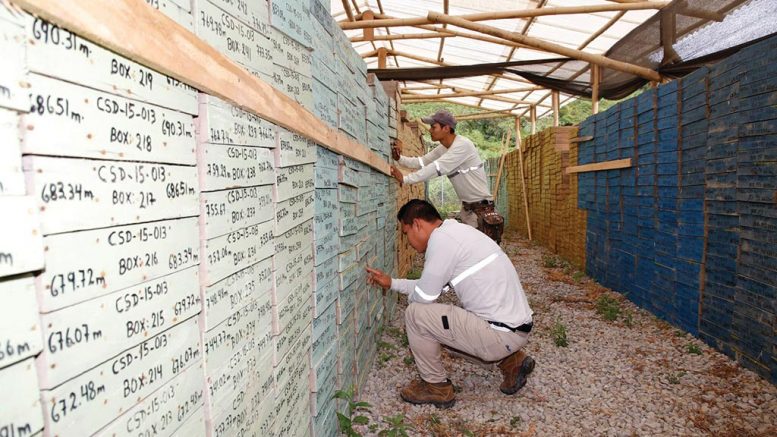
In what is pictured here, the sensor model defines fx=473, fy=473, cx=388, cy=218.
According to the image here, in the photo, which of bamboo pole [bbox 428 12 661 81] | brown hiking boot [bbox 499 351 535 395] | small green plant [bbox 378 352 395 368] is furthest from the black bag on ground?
bamboo pole [bbox 428 12 661 81]

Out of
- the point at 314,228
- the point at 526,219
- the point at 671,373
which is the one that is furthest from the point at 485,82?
the point at 314,228

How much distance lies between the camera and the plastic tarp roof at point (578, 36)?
5.15 meters

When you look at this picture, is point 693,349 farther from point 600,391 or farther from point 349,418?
point 349,418

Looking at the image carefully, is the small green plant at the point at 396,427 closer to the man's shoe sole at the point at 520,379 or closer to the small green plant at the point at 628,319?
the man's shoe sole at the point at 520,379

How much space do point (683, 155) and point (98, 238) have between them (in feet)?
18.1

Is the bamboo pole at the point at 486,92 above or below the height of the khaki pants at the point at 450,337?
above

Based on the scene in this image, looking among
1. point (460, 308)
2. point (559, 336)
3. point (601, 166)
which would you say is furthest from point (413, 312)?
point (601, 166)

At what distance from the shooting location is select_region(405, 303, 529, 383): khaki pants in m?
3.60

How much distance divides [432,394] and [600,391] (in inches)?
55.2

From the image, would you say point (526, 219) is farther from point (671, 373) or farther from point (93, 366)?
point (93, 366)

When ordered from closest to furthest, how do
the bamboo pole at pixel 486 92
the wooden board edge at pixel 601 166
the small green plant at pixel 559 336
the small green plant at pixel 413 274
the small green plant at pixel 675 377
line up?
the small green plant at pixel 675 377, the small green plant at pixel 559 336, the wooden board edge at pixel 601 166, the small green plant at pixel 413 274, the bamboo pole at pixel 486 92

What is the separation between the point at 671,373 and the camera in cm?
407

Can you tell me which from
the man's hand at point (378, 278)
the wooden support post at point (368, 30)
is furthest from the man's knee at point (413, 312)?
the wooden support post at point (368, 30)

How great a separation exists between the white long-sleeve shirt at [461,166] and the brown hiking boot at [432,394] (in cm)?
230
